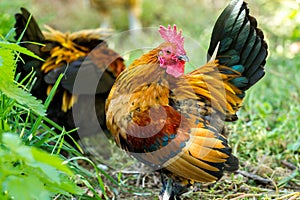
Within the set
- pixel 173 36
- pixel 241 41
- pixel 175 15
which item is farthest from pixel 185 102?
pixel 175 15

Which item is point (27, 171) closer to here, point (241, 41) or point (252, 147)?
point (241, 41)

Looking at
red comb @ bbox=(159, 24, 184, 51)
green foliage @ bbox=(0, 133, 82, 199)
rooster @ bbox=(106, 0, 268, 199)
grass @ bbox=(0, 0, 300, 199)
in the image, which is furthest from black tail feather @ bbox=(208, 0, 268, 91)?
green foliage @ bbox=(0, 133, 82, 199)

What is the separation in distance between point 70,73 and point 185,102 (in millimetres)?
1148

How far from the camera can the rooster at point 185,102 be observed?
2.35 metres

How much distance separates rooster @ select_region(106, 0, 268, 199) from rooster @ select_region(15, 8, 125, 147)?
2.48ft

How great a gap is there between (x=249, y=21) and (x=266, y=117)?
57.0 inches

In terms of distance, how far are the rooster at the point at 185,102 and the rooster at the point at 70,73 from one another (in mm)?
756

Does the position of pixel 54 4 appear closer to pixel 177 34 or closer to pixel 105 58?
pixel 105 58

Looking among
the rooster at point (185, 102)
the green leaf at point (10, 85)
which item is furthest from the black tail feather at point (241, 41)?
the green leaf at point (10, 85)

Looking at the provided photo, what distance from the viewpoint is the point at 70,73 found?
3238mm

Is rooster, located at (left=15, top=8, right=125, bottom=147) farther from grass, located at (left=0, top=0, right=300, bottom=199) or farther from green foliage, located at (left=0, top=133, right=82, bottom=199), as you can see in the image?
green foliage, located at (left=0, top=133, right=82, bottom=199)

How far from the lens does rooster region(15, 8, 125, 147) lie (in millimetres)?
3246

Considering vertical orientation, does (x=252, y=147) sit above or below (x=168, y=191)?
above

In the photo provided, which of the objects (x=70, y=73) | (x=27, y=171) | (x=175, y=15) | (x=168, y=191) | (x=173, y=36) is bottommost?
(x=168, y=191)
